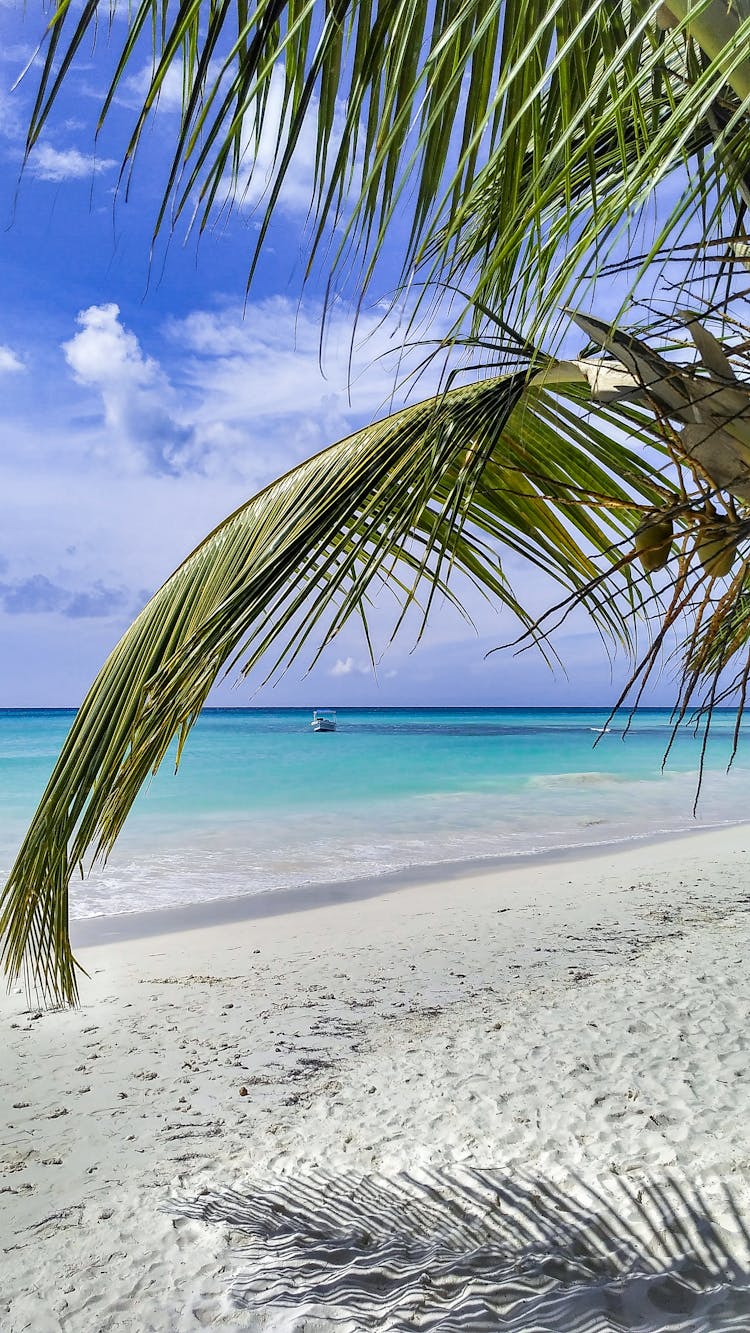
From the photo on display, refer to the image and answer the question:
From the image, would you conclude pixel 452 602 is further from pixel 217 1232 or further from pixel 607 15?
pixel 217 1232

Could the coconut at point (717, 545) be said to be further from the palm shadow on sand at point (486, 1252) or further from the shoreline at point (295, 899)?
the shoreline at point (295, 899)

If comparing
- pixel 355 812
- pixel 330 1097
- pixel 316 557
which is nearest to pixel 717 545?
pixel 316 557

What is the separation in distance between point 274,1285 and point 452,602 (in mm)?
2004

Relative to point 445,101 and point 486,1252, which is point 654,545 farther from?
point 486,1252

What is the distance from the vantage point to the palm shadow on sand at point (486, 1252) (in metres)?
2.28

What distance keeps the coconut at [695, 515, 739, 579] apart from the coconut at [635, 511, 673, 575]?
0.16 feet

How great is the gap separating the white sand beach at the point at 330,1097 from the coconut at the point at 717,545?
2.01 metres

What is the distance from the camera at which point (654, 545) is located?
1.43 m

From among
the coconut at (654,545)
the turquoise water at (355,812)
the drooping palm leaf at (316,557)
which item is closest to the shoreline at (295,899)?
the turquoise water at (355,812)

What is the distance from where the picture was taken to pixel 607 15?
0.92 meters

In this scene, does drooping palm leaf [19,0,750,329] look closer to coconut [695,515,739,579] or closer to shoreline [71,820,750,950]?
coconut [695,515,739,579]

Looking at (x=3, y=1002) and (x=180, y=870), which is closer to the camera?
(x=3, y=1002)

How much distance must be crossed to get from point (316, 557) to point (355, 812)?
13.8m

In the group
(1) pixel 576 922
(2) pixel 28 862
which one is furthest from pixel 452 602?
(1) pixel 576 922
